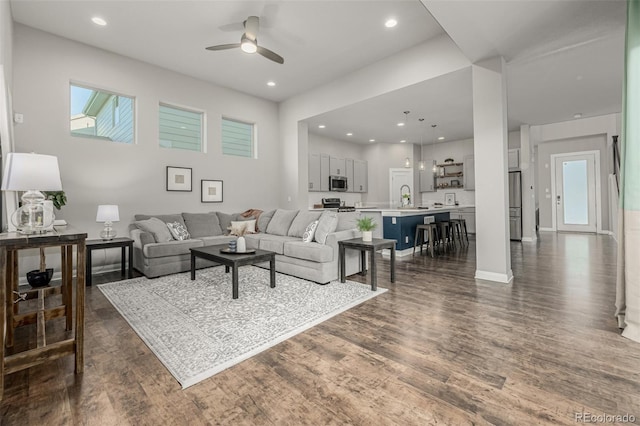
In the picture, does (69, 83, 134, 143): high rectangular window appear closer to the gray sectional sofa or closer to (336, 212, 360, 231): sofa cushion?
the gray sectional sofa

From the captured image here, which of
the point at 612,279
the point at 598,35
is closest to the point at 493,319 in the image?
the point at 612,279

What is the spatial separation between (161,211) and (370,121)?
189 inches

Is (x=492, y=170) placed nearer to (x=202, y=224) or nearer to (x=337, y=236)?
(x=337, y=236)

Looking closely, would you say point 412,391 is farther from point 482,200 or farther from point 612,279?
point 612,279

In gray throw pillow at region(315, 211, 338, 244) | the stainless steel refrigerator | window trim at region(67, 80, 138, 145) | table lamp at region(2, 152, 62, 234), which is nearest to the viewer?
table lamp at region(2, 152, 62, 234)

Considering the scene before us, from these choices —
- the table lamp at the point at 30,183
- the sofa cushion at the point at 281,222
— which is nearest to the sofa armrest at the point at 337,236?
the sofa cushion at the point at 281,222

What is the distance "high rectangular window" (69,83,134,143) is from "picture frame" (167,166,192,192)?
0.80 m

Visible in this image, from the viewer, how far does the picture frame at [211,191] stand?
5.83m

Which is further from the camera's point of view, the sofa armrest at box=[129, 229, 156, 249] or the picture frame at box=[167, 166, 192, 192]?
the picture frame at box=[167, 166, 192, 192]

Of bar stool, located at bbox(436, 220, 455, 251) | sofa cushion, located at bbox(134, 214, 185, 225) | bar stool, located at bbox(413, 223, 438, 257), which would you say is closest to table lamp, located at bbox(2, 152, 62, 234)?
sofa cushion, located at bbox(134, 214, 185, 225)

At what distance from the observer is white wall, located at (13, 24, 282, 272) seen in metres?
4.12

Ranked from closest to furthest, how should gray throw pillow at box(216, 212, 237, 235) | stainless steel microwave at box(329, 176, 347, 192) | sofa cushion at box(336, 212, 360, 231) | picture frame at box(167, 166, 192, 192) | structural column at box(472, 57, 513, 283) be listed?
structural column at box(472, 57, 513, 283), sofa cushion at box(336, 212, 360, 231), picture frame at box(167, 166, 192, 192), gray throw pillow at box(216, 212, 237, 235), stainless steel microwave at box(329, 176, 347, 192)

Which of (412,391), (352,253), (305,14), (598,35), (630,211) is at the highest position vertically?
(305,14)

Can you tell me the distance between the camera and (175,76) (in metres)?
5.48
